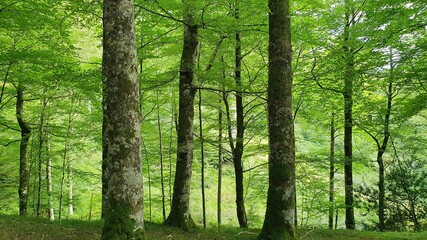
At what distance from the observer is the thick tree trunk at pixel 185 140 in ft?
22.7

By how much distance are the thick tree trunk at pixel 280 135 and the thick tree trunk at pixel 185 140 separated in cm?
219

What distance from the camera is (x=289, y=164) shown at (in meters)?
5.01

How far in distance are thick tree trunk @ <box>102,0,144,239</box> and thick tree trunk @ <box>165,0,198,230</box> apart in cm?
316

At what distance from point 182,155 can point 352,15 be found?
376 inches

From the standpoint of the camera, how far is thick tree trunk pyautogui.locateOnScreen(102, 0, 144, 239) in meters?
3.50

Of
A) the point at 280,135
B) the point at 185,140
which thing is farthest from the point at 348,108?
the point at 280,135

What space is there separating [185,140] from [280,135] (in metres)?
2.85

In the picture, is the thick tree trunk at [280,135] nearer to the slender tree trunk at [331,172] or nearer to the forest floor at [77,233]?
the forest floor at [77,233]

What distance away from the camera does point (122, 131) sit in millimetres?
3586

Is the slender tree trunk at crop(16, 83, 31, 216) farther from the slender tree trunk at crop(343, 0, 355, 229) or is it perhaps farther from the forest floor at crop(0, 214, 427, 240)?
the slender tree trunk at crop(343, 0, 355, 229)

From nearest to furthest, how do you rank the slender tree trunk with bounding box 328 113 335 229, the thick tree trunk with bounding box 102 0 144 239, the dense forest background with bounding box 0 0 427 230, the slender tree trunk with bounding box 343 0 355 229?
the thick tree trunk with bounding box 102 0 144 239 < the dense forest background with bounding box 0 0 427 230 < the slender tree trunk with bounding box 343 0 355 229 < the slender tree trunk with bounding box 328 113 335 229

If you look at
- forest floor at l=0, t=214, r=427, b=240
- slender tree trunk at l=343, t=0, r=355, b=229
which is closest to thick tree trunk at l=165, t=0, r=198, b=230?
forest floor at l=0, t=214, r=427, b=240

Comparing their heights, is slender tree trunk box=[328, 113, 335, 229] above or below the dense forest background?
below

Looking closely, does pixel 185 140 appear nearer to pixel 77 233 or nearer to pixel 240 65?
pixel 77 233
